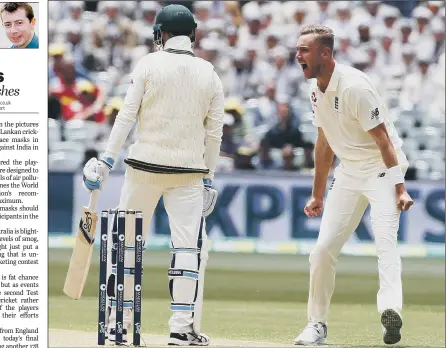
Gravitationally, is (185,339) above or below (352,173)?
below

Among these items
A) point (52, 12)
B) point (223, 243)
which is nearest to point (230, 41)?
point (52, 12)

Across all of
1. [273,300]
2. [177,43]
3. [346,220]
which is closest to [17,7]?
[177,43]

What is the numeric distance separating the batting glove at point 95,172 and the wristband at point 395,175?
1641 mm

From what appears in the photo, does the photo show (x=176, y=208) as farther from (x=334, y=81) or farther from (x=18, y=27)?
(x=18, y=27)

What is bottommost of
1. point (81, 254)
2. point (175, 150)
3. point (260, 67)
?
point (81, 254)

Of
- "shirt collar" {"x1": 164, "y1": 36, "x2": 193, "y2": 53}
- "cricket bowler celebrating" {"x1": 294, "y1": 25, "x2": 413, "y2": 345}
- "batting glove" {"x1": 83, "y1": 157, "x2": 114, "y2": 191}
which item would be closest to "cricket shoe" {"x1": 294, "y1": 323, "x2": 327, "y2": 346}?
"cricket bowler celebrating" {"x1": 294, "y1": 25, "x2": 413, "y2": 345}

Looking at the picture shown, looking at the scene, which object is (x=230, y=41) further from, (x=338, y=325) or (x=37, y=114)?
(x=37, y=114)

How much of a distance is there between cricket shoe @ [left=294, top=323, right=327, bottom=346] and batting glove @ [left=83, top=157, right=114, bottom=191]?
154cm

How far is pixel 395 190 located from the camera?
6793 millimetres

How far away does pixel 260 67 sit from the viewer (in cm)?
1600

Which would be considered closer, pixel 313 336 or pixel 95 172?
pixel 95 172

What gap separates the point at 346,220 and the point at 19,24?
2.22m

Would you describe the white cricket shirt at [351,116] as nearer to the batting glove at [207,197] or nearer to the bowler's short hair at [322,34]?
the bowler's short hair at [322,34]

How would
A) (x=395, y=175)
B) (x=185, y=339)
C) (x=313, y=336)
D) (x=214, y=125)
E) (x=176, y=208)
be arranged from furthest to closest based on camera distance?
(x=313, y=336) < (x=395, y=175) < (x=214, y=125) < (x=176, y=208) < (x=185, y=339)
